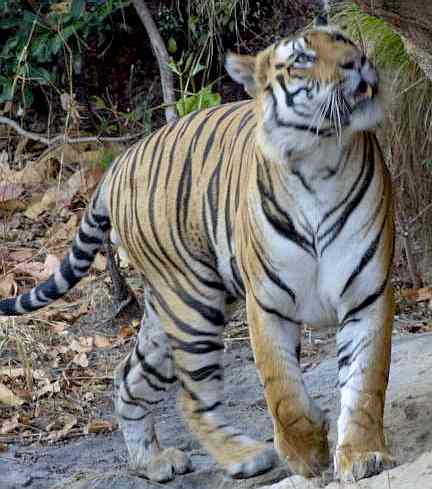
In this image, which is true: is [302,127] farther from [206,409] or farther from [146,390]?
[146,390]

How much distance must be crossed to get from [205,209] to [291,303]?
0.77 metres

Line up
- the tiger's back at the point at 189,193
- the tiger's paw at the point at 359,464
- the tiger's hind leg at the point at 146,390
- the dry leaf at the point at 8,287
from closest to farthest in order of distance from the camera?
the tiger's paw at the point at 359,464 < the tiger's back at the point at 189,193 < the tiger's hind leg at the point at 146,390 < the dry leaf at the point at 8,287

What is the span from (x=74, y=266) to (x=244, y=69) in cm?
157

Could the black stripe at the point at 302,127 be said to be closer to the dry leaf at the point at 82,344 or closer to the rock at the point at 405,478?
the rock at the point at 405,478

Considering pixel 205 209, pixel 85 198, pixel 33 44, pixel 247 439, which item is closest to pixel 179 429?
pixel 247 439

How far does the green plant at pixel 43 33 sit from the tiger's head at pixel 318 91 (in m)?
4.63

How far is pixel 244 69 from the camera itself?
4.18 meters

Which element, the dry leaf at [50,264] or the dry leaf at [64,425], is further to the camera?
the dry leaf at [50,264]

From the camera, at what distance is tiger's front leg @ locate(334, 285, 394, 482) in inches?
153

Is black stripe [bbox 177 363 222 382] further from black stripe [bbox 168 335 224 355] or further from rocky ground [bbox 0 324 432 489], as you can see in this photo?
rocky ground [bbox 0 324 432 489]

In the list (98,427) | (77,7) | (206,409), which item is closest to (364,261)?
(206,409)

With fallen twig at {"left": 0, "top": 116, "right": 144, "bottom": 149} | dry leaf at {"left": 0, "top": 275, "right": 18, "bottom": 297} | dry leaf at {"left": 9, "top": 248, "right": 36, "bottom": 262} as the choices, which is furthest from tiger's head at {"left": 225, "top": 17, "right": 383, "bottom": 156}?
dry leaf at {"left": 9, "top": 248, "right": 36, "bottom": 262}

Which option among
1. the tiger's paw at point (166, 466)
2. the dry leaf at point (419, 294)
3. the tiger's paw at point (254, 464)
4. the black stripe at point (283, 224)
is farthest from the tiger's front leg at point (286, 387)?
the dry leaf at point (419, 294)

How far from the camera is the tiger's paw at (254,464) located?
4.79 metres
